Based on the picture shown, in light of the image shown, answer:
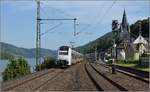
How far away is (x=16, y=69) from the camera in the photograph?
174 feet

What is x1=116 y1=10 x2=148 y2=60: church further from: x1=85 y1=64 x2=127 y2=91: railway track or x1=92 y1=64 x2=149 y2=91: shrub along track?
x1=85 y1=64 x2=127 y2=91: railway track

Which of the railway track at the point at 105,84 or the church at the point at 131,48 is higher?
the church at the point at 131,48

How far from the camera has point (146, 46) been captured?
12144 cm

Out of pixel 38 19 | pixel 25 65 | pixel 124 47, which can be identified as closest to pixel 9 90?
pixel 38 19

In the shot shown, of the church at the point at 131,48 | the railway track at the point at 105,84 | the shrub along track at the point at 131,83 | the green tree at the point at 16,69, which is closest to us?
the railway track at the point at 105,84

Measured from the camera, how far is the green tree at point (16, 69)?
51188 millimetres

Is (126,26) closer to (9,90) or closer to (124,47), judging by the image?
(124,47)

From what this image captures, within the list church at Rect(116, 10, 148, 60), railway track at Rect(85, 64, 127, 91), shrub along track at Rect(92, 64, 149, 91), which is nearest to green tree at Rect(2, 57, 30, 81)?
shrub along track at Rect(92, 64, 149, 91)

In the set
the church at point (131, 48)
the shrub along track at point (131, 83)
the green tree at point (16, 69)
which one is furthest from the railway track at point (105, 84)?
the church at point (131, 48)

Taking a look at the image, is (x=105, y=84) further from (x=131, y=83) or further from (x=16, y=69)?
(x=16, y=69)

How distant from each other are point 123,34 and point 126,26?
114 ft

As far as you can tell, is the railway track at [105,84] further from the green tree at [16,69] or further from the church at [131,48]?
the church at [131,48]

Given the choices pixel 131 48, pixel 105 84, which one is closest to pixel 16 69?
pixel 105 84

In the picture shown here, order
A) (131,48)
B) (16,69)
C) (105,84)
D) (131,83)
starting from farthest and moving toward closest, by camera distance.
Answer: (131,48) → (16,69) → (131,83) → (105,84)
